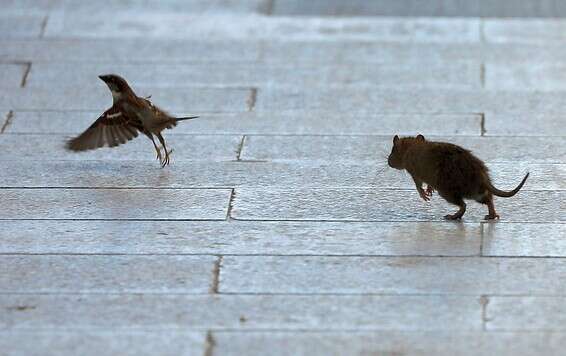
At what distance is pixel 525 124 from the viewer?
6.89 metres

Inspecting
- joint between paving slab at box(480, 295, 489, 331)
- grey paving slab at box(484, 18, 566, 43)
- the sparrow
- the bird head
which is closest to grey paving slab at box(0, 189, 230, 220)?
the sparrow

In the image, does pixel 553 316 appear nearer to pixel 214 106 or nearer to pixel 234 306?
pixel 234 306

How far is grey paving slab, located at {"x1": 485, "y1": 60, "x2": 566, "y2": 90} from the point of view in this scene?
7582 mm

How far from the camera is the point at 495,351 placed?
4.11 meters

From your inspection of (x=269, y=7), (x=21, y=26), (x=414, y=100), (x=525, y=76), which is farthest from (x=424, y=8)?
(x=21, y=26)

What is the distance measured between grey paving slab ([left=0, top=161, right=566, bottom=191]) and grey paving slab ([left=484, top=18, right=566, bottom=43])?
255 cm

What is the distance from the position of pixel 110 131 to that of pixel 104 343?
7.65ft

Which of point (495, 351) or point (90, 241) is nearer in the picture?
point (495, 351)

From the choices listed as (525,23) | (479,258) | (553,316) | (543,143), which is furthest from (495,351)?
(525,23)

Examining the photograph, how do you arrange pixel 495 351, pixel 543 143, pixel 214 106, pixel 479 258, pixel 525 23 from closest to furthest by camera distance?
pixel 495 351 → pixel 479 258 → pixel 543 143 → pixel 214 106 → pixel 525 23

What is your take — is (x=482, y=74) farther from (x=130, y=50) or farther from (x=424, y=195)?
(x=424, y=195)

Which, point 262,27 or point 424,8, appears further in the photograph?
point 424,8

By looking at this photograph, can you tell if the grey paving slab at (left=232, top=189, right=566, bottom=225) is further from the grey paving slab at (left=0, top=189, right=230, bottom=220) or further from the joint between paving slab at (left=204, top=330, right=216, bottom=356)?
the joint between paving slab at (left=204, top=330, right=216, bottom=356)

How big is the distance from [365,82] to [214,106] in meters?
1.01
